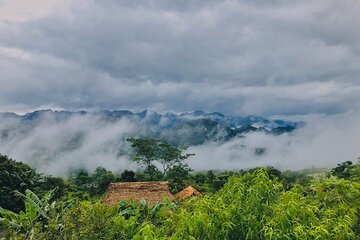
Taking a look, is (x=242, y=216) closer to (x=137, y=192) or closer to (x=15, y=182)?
(x=137, y=192)

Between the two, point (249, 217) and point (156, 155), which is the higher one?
point (156, 155)

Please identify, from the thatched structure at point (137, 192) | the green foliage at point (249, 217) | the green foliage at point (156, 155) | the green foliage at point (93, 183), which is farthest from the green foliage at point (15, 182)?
the green foliage at point (249, 217)

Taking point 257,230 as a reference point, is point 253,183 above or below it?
above

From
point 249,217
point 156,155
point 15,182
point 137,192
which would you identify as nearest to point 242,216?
point 249,217

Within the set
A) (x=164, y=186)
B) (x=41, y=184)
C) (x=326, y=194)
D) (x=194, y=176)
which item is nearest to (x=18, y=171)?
(x=41, y=184)

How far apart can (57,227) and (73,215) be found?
0.70 meters

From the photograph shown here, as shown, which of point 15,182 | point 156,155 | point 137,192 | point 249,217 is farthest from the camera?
point 156,155

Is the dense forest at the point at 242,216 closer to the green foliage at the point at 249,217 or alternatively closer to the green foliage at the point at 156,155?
the green foliage at the point at 249,217

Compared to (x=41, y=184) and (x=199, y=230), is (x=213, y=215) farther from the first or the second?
(x=41, y=184)

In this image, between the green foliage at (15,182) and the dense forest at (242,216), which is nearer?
the dense forest at (242,216)

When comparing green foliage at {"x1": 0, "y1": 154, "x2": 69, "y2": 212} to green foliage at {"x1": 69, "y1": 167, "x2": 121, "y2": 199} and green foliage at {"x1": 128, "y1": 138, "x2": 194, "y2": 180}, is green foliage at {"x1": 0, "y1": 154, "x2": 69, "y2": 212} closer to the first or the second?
green foliage at {"x1": 69, "y1": 167, "x2": 121, "y2": 199}

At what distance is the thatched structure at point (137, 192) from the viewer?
34688 millimetres

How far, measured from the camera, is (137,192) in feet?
116

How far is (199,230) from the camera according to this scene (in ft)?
33.3
